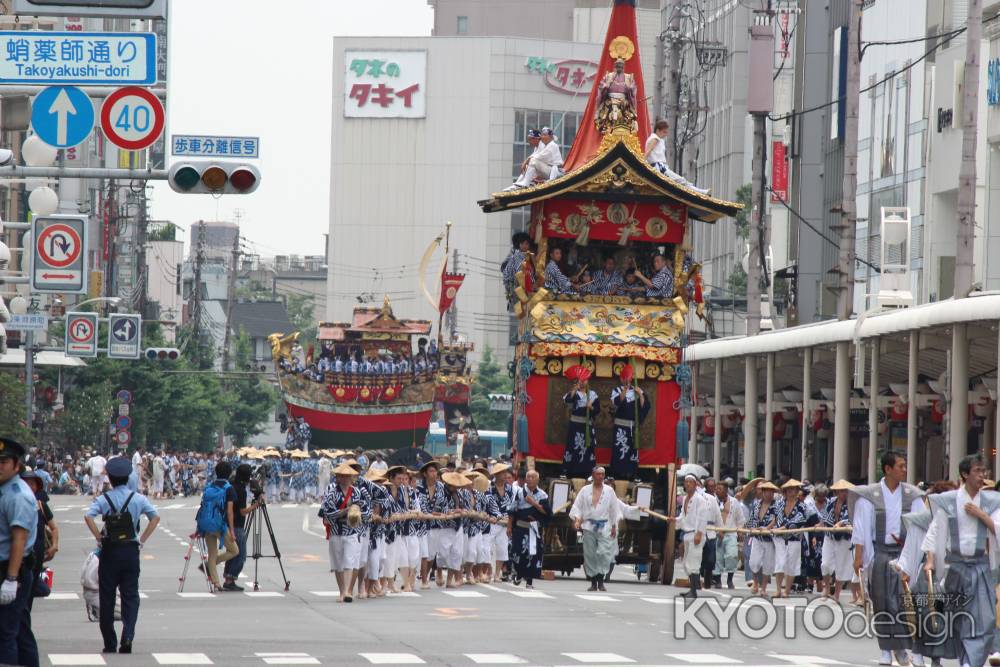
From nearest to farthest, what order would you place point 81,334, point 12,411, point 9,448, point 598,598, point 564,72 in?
point 9,448 → point 598,598 → point 12,411 → point 81,334 → point 564,72

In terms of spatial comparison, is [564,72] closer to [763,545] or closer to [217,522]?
[763,545]

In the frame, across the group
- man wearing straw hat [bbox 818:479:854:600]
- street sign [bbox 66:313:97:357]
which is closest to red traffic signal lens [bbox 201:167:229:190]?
man wearing straw hat [bbox 818:479:854:600]

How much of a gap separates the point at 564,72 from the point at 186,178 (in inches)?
4108

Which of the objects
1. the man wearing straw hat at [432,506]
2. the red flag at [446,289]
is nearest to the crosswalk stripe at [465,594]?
the man wearing straw hat at [432,506]

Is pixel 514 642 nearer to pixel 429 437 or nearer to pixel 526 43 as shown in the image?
pixel 429 437

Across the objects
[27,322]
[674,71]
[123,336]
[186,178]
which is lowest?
[123,336]

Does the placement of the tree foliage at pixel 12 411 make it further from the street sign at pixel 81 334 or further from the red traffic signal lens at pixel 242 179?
the red traffic signal lens at pixel 242 179

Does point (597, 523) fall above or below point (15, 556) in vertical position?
below

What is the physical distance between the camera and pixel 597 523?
25.6 m

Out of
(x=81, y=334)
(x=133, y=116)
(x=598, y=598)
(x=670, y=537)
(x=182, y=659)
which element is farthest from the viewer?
(x=81, y=334)

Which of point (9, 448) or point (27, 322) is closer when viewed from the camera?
point (9, 448)

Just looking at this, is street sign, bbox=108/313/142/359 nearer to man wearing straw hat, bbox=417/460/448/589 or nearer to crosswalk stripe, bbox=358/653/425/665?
man wearing straw hat, bbox=417/460/448/589

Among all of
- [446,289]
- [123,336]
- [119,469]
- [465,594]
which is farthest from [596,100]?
[446,289]

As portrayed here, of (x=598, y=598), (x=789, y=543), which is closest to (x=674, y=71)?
(x=789, y=543)
